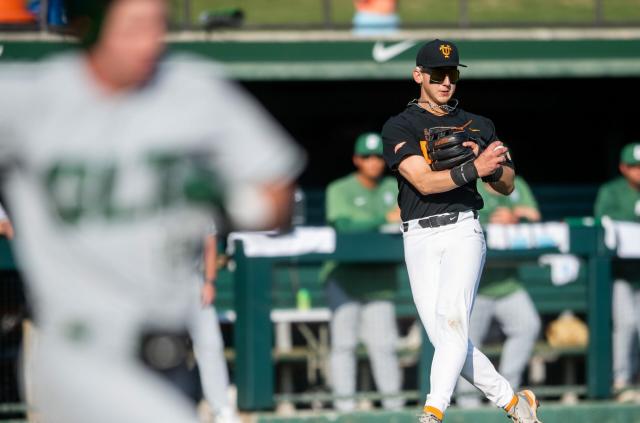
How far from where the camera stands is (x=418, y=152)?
500 cm

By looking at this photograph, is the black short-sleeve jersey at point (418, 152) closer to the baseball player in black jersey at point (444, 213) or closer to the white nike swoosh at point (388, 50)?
the baseball player in black jersey at point (444, 213)

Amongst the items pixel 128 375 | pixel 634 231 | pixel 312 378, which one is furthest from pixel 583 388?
pixel 128 375

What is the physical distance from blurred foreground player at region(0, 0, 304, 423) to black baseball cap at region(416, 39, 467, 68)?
2671mm

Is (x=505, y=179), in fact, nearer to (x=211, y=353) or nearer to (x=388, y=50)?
(x=211, y=353)

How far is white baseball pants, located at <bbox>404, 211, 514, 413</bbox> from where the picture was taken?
16.3 feet

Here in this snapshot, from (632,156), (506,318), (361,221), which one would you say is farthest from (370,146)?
(632,156)

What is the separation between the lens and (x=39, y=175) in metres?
2.38

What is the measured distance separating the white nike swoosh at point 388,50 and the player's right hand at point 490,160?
3.85 metres

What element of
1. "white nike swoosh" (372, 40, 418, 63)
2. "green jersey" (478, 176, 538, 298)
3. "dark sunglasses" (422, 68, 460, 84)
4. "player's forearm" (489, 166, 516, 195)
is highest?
"white nike swoosh" (372, 40, 418, 63)

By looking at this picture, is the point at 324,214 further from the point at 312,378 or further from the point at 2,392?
the point at 2,392

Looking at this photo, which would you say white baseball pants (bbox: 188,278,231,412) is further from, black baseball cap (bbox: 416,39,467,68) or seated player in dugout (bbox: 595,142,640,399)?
seated player in dugout (bbox: 595,142,640,399)

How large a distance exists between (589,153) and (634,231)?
309 centimetres

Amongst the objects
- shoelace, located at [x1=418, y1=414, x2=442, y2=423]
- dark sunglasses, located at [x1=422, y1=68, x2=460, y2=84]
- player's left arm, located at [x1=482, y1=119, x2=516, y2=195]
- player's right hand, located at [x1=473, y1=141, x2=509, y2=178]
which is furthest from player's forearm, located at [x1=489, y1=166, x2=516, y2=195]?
shoelace, located at [x1=418, y1=414, x2=442, y2=423]

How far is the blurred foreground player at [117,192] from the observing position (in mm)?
2369
